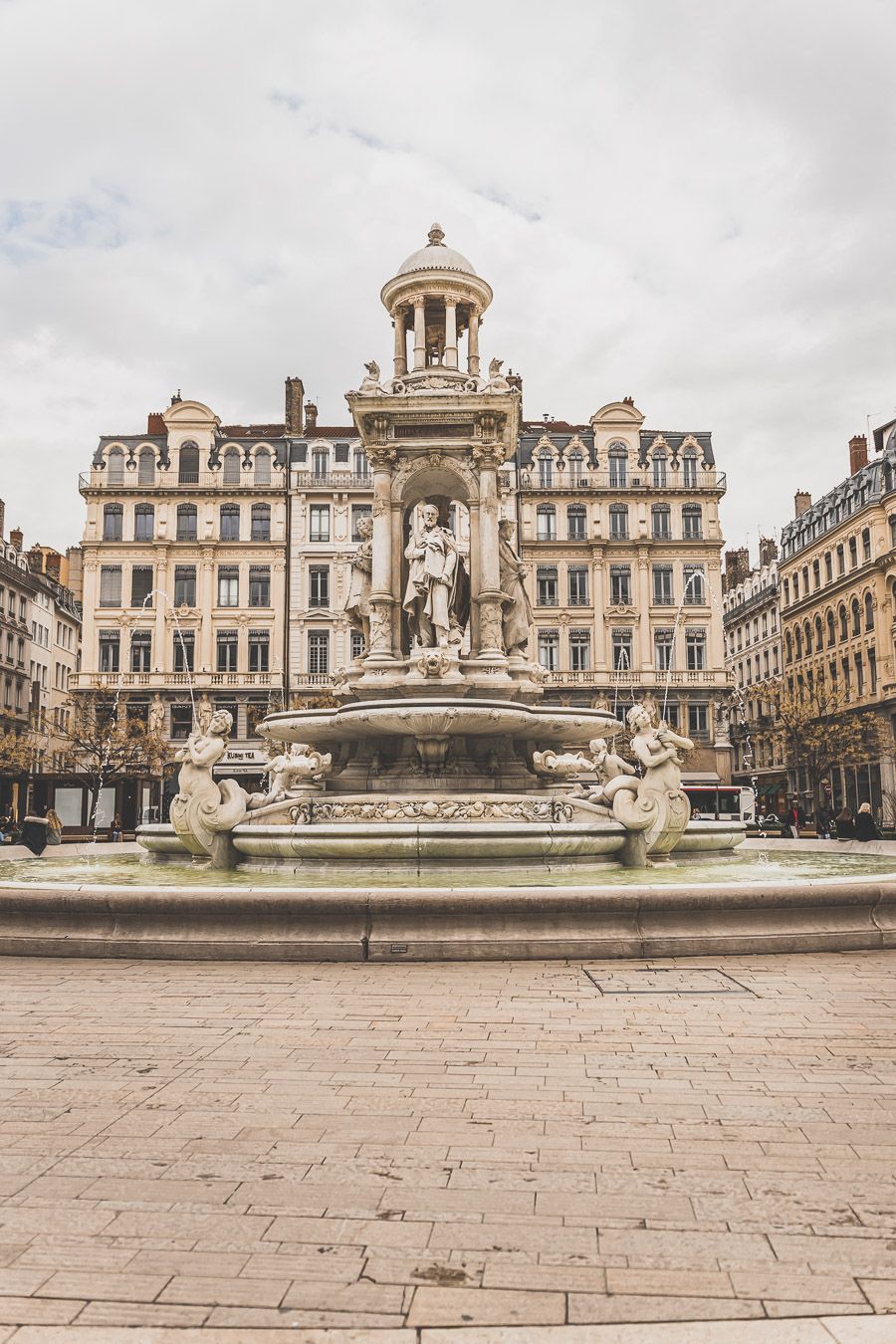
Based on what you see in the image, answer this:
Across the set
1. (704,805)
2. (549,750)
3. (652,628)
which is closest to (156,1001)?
(549,750)

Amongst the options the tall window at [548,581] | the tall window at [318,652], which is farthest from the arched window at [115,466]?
the tall window at [548,581]

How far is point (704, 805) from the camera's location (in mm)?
45562

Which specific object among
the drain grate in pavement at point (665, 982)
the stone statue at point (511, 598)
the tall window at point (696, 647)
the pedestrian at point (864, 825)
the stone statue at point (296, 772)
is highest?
the tall window at point (696, 647)

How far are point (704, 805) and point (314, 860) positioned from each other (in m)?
36.6

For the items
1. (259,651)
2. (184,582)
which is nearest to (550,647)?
(259,651)

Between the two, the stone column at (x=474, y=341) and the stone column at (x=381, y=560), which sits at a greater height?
the stone column at (x=474, y=341)

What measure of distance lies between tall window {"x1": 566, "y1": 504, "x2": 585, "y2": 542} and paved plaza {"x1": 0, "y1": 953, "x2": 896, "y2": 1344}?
59771 mm

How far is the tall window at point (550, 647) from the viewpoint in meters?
63.8

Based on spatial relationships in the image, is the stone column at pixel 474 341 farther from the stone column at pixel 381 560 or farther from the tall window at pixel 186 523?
the tall window at pixel 186 523

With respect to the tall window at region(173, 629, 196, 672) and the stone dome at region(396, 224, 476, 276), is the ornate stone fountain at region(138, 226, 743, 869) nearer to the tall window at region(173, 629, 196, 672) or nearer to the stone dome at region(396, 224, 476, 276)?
the stone dome at region(396, 224, 476, 276)

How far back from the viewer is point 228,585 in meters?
63.8

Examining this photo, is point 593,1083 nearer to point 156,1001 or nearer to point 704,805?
point 156,1001

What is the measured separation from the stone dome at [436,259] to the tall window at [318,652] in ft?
143

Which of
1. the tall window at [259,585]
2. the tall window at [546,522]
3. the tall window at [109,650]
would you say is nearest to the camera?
the tall window at [109,650]
